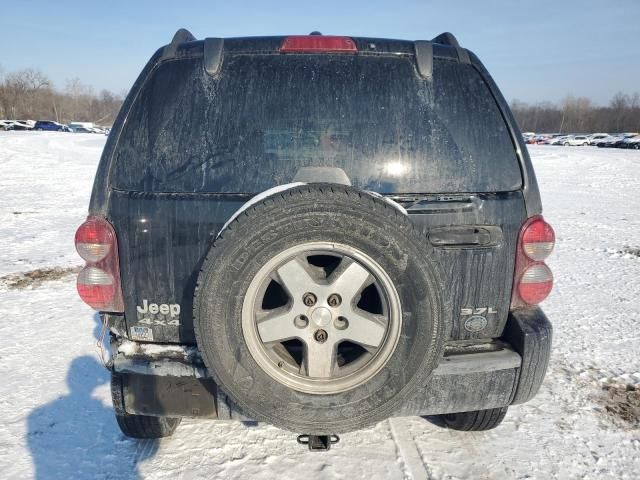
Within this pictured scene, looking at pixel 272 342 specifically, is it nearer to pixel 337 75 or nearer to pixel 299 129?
pixel 299 129

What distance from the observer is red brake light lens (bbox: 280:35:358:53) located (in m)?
2.24

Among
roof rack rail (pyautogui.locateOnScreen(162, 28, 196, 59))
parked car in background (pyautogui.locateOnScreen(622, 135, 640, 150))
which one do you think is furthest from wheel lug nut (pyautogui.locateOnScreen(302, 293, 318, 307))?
parked car in background (pyautogui.locateOnScreen(622, 135, 640, 150))

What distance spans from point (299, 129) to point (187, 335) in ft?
3.61

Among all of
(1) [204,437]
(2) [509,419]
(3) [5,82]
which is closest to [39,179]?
(1) [204,437]

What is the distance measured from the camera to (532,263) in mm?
2156

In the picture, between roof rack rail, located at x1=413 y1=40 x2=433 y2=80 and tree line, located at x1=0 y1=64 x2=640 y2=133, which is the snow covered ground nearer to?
roof rack rail, located at x1=413 y1=40 x2=433 y2=80

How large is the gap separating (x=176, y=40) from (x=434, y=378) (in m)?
2.17

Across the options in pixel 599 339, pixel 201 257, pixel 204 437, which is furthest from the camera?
pixel 599 339

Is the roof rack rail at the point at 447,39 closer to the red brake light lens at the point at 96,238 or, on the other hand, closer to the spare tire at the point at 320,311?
the spare tire at the point at 320,311

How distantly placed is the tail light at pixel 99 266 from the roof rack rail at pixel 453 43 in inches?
76.1

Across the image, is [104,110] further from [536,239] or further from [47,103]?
[536,239]

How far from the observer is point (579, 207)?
11609 mm

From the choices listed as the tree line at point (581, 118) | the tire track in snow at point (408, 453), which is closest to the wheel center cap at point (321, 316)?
the tire track in snow at point (408, 453)

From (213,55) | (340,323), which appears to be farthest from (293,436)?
(213,55)
